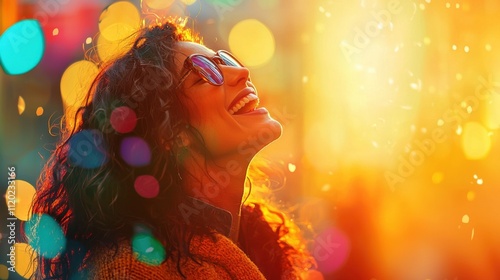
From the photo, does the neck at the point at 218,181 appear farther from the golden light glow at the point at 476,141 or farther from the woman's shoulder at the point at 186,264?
the golden light glow at the point at 476,141

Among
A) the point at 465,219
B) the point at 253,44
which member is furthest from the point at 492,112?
the point at 253,44

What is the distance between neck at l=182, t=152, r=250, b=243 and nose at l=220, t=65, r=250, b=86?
0.59 feet

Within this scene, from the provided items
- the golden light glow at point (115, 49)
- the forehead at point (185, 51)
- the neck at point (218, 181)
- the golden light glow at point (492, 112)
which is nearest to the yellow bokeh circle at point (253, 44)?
the golden light glow at point (492, 112)

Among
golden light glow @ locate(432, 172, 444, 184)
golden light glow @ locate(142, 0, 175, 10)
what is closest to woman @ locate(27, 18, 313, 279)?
golden light glow @ locate(142, 0, 175, 10)

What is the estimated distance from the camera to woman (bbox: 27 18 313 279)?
1097 mm

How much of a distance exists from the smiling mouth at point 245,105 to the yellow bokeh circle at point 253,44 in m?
1.49

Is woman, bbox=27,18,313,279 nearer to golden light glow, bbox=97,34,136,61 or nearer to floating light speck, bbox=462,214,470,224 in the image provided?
golden light glow, bbox=97,34,136,61

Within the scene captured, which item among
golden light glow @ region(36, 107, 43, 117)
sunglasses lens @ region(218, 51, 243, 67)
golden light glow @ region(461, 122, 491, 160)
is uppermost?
sunglasses lens @ region(218, 51, 243, 67)

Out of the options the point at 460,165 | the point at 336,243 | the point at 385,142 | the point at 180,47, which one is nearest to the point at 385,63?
the point at 385,142

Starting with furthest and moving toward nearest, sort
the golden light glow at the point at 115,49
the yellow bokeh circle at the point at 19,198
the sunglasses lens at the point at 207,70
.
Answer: the yellow bokeh circle at the point at 19,198 < the golden light glow at the point at 115,49 < the sunglasses lens at the point at 207,70

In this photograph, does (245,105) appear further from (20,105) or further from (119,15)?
(20,105)

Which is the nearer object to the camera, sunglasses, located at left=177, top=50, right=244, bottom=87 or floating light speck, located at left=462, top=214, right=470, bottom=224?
sunglasses, located at left=177, top=50, right=244, bottom=87

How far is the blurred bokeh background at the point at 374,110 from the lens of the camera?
2564 mm

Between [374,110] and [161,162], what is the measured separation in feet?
5.61
